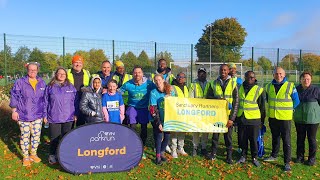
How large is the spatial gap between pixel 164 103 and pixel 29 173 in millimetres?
2970

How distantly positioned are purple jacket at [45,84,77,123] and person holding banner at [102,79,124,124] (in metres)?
0.68

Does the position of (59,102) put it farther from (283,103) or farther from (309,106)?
(309,106)

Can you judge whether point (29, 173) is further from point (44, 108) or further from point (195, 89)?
point (195, 89)

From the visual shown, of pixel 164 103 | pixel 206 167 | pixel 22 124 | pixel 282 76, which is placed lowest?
pixel 206 167

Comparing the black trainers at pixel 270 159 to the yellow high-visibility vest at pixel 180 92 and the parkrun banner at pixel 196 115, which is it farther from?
the yellow high-visibility vest at pixel 180 92

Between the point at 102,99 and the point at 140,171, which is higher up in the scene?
the point at 102,99

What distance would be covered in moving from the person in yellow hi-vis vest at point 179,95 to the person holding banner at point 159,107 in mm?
240

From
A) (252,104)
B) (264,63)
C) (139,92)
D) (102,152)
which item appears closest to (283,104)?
(252,104)

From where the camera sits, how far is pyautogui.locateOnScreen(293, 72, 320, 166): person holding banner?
650 cm

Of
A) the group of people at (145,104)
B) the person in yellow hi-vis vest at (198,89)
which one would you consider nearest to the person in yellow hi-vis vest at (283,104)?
the group of people at (145,104)

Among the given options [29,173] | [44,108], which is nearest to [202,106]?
[44,108]

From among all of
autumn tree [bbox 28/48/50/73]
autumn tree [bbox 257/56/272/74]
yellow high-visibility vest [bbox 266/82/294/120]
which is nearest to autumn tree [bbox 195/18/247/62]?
autumn tree [bbox 257/56/272/74]

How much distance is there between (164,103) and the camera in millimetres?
6539

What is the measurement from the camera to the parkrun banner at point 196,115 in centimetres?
661
